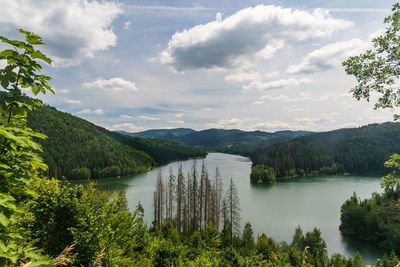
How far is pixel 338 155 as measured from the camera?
13925 centimetres

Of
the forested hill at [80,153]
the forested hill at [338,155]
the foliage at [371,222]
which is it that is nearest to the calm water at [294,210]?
the foliage at [371,222]

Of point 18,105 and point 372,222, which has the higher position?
point 18,105

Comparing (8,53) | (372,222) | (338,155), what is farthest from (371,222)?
(338,155)

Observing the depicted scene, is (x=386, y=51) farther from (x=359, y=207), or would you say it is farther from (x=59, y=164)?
Answer: (x=59, y=164)

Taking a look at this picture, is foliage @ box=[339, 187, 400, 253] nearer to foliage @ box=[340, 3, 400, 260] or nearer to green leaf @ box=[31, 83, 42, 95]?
foliage @ box=[340, 3, 400, 260]

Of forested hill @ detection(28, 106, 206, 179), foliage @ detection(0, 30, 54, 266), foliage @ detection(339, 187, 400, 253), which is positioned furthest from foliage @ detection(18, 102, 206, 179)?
foliage @ detection(0, 30, 54, 266)

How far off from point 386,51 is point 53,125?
564 ft

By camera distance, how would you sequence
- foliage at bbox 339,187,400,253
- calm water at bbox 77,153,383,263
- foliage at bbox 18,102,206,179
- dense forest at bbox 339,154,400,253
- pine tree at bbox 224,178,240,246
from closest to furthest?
pine tree at bbox 224,178,240,246, dense forest at bbox 339,154,400,253, foliage at bbox 339,187,400,253, calm water at bbox 77,153,383,263, foliage at bbox 18,102,206,179

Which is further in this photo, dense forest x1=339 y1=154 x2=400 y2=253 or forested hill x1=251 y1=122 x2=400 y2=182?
forested hill x1=251 y1=122 x2=400 y2=182

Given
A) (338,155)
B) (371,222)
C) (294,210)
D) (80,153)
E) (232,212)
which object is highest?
(80,153)

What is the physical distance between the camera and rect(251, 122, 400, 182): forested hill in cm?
12025

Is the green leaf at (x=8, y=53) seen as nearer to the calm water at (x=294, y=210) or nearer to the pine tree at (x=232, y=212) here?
the pine tree at (x=232, y=212)

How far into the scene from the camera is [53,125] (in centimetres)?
14238

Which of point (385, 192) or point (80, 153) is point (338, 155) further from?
point (80, 153)
